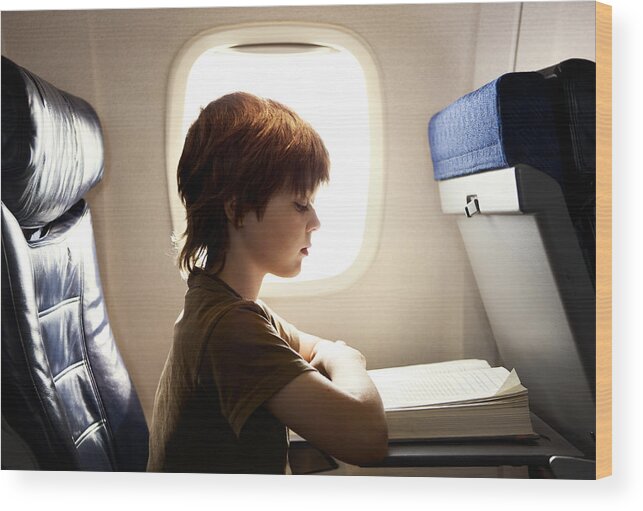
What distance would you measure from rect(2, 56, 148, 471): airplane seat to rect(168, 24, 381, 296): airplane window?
30 cm

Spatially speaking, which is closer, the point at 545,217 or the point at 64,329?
the point at 545,217

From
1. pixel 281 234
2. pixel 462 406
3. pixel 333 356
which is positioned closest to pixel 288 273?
pixel 281 234

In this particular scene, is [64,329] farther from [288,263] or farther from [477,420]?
[477,420]

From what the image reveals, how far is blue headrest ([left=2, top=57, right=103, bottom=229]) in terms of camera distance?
163cm

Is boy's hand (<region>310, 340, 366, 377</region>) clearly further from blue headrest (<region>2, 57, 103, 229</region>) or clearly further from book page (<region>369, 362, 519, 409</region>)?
blue headrest (<region>2, 57, 103, 229</region>)

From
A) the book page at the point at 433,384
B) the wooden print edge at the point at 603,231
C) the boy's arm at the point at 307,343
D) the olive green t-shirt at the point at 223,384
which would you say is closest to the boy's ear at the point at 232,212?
the olive green t-shirt at the point at 223,384

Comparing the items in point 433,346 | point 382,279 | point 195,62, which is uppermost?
point 195,62

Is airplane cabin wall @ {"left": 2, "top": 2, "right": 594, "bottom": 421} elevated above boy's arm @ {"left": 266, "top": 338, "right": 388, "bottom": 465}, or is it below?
above

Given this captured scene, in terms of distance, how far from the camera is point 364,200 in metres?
1.62

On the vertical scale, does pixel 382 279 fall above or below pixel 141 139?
below

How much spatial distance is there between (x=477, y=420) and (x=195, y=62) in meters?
0.89

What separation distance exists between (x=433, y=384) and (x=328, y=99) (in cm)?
60

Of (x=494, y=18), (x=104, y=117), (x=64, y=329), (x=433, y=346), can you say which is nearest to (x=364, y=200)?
(x=433, y=346)

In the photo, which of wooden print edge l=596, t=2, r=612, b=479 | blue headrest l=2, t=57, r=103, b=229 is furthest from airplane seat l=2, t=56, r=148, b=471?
wooden print edge l=596, t=2, r=612, b=479
